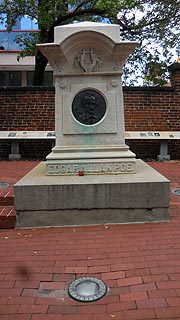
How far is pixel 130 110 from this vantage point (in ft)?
33.1

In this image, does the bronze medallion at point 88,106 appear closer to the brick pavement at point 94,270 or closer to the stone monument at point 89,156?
the stone monument at point 89,156

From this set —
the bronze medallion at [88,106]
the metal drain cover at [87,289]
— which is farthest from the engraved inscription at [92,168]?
the metal drain cover at [87,289]

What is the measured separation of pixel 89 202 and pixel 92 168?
0.68 meters

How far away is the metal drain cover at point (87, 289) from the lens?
2.76 metres

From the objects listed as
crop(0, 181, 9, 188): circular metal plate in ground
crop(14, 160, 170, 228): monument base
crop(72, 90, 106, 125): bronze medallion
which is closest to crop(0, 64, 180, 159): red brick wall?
crop(0, 181, 9, 188): circular metal plate in ground

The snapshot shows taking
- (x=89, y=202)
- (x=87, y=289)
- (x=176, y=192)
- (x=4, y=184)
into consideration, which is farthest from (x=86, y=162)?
(x=87, y=289)

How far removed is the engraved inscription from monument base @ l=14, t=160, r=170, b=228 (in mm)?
454

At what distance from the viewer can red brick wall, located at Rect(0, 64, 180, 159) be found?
33.2 ft

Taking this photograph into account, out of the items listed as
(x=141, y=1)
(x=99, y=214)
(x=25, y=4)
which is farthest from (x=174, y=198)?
(x=25, y=4)

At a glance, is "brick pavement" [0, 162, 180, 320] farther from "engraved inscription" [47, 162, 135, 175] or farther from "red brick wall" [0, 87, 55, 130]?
"red brick wall" [0, 87, 55, 130]

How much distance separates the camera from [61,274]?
124 inches

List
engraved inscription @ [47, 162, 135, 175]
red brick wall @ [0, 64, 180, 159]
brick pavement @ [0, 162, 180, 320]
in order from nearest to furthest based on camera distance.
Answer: brick pavement @ [0, 162, 180, 320] → engraved inscription @ [47, 162, 135, 175] → red brick wall @ [0, 64, 180, 159]

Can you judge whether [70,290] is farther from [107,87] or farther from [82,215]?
[107,87]

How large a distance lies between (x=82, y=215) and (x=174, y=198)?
6.01 feet
